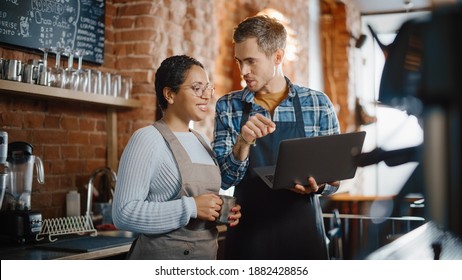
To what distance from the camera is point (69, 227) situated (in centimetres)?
242

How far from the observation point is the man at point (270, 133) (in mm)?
1757

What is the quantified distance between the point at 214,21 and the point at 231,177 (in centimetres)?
186

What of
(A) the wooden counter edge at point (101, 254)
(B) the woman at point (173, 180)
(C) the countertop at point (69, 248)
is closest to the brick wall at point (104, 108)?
(C) the countertop at point (69, 248)

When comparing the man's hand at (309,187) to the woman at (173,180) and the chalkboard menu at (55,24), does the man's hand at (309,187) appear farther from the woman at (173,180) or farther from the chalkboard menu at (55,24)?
the chalkboard menu at (55,24)

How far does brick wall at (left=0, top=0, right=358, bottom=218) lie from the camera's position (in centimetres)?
244

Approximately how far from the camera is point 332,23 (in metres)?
5.68

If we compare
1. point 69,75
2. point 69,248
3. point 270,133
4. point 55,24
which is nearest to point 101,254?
point 69,248

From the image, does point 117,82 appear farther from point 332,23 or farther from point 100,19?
point 332,23

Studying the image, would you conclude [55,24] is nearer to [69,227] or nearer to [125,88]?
[125,88]

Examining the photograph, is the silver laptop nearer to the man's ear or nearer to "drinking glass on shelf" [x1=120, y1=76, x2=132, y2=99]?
the man's ear

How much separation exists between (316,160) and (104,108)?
1.51 m

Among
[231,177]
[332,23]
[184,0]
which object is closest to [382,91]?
[231,177]

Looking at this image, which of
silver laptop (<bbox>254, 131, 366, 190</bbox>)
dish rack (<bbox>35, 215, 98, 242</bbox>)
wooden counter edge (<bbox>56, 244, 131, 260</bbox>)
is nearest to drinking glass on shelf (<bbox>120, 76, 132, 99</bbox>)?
dish rack (<bbox>35, 215, 98, 242</bbox>)

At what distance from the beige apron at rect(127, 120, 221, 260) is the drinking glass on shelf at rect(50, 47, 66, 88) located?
1.03 meters
